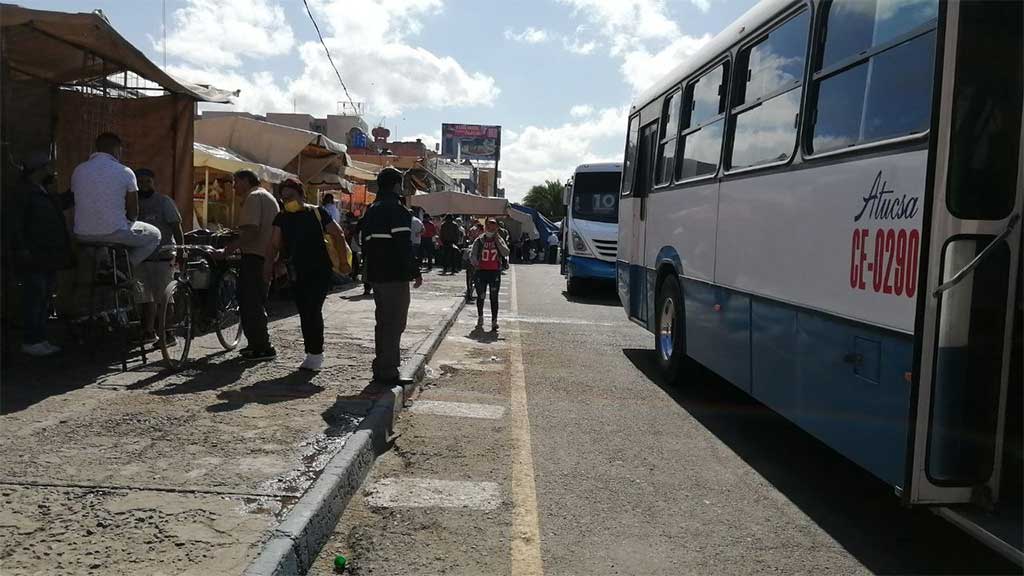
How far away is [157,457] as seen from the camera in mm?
5141

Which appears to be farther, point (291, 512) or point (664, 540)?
point (664, 540)

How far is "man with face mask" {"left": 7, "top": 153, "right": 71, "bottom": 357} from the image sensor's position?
7.20m

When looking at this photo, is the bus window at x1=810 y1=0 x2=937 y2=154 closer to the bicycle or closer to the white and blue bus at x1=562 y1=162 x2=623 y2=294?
the bicycle

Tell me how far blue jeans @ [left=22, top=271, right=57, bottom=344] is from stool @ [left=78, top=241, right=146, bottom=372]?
0.37 metres

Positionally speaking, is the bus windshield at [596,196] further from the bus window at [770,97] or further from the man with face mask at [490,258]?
the bus window at [770,97]

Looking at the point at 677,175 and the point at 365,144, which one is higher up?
the point at 365,144

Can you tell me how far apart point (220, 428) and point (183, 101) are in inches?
208

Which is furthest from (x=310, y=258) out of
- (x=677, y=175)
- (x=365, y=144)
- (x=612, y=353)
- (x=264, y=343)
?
(x=365, y=144)

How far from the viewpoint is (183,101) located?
9.83 m

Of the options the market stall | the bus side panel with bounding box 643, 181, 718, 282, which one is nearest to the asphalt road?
the bus side panel with bounding box 643, 181, 718, 282

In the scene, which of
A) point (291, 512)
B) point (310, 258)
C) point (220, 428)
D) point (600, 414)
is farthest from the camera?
point (310, 258)

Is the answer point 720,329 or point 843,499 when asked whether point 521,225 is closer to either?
point 720,329

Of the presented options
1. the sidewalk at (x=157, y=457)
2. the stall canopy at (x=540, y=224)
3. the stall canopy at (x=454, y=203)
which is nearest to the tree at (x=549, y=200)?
the stall canopy at (x=540, y=224)

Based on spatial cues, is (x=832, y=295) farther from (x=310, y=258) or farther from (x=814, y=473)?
(x=310, y=258)
